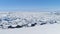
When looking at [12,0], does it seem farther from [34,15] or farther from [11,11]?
[34,15]

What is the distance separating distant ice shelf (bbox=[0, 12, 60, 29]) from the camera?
1.04m

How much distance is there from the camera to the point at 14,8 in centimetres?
109

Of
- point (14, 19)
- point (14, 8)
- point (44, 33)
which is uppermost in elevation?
point (14, 8)

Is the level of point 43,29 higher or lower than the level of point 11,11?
lower

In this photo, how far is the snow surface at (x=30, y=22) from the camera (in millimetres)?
1036

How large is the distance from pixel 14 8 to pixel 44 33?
1.26 feet

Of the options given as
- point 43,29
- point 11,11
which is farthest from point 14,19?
point 43,29

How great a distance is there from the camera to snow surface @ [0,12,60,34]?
1.04 metres

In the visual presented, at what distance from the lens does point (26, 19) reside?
3.52ft

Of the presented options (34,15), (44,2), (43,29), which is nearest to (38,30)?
(43,29)

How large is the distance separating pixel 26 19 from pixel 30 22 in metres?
0.05

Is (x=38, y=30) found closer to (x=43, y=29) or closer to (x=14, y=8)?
(x=43, y=29)

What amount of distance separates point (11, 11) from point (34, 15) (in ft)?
0.76

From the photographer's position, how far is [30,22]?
1085 millimetres
